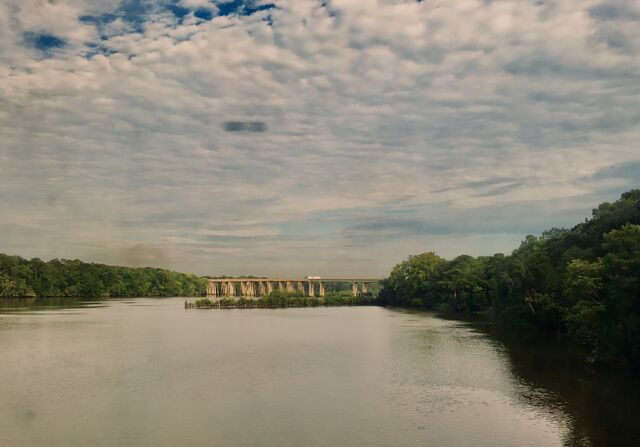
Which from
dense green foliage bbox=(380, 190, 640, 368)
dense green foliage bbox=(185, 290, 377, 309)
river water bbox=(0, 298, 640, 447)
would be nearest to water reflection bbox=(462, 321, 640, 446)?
river water bbox=(0, 298, 640, 447)

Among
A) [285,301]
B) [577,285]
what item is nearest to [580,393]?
[577,285]

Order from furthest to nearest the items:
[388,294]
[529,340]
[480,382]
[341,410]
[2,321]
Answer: [388,294] < [2,321] < [529,340] < [480,382] < [341,410]

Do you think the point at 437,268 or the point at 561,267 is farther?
the point at 437,268

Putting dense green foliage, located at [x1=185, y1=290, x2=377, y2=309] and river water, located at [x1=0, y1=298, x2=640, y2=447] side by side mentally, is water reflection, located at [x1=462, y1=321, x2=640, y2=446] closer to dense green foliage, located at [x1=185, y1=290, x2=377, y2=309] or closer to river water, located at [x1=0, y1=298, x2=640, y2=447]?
river water, located at [x1=0, y1=298, x2=640, y2=447]

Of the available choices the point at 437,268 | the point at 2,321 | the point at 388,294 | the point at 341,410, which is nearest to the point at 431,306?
the point at 437,268

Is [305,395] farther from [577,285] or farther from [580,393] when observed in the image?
[577,285]

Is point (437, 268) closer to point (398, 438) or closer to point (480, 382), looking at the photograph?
point (480, 382)
